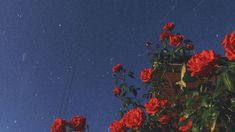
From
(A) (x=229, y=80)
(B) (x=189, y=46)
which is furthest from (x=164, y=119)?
(B) (x=189, y=46)

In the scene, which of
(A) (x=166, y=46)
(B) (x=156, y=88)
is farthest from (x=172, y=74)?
(B) (x=156, y=88)

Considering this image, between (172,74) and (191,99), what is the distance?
501 cm

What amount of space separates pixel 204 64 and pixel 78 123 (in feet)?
5.93

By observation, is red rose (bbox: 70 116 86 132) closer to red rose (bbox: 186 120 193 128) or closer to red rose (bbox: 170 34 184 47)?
red rose (bbox: 186 120 193 128)

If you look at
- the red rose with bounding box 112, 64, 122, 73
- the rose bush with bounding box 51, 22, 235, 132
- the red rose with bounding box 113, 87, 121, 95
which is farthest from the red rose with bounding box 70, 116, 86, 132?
the red rose with bounding box 113, 87, 121, 95

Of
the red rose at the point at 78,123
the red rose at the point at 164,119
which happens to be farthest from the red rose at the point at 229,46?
the red rose at the point at 78,123

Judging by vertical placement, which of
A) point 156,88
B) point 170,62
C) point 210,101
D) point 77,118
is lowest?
point 210,101

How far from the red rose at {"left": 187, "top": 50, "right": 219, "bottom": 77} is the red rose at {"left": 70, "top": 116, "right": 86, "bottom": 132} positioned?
1.71 meters

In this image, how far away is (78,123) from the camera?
3922 mm

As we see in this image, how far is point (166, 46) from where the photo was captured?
21.4 feet

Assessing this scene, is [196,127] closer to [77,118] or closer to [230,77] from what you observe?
[230,77]

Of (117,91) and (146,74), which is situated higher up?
(117,91)

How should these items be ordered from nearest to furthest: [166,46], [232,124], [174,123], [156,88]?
[232,124] < [174,123] < [156,88] < [166,46]

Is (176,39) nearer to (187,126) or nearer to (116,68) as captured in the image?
(116,68)
